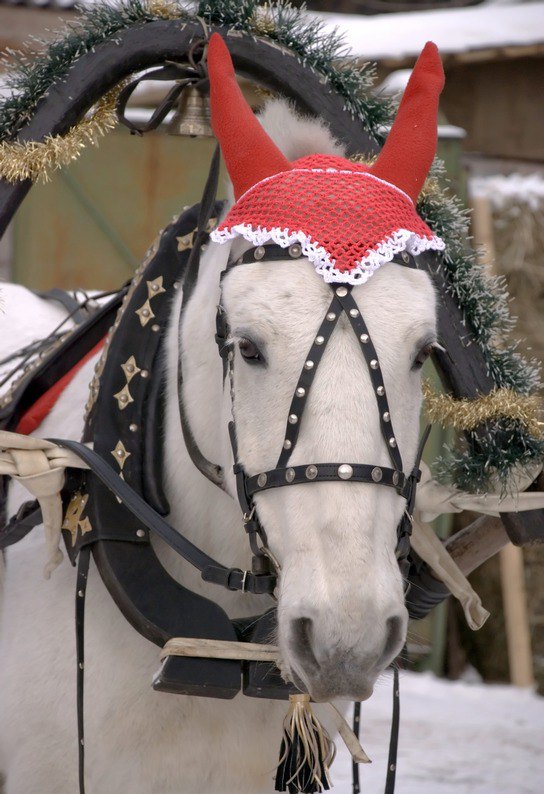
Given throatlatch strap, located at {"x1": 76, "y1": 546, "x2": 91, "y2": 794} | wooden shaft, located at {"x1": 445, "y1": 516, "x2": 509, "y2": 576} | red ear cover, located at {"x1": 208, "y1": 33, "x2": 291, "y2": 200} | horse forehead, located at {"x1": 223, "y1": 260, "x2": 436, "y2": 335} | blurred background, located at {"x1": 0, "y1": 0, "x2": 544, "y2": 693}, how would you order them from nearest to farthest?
horse forehead, located at {"x1": 223, "y1": 260, "x2": 436, "y2": 335} < red ear cover, located at {"x1": 208, "y1": 33, "x2": 291, "y2": 200} < throatlatch strap, located at {"x1": 76, "y1": 546, "x2": 91, "y2": 794} < wooden shaft, located at {"x1": 445, "y1": 516, "x2": 509, "y2": 576} < blurred background, located at {"x1": 0, "y1": 0, "x2": 544, "y2": 693}

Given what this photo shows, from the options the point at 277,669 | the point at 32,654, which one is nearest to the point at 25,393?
the point at 32,654

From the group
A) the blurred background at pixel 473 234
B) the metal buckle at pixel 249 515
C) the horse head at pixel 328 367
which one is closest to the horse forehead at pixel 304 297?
the horse head at pixel 328 367

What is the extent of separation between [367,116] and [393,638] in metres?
1.18

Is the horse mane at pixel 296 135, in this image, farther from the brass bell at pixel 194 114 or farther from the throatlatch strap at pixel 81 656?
the throatlatch strap at pixel 81 656

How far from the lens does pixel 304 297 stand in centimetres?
175

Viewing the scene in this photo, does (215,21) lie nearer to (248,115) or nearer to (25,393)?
(248,115)

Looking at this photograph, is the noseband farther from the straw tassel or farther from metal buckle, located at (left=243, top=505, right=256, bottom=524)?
the straw tassel

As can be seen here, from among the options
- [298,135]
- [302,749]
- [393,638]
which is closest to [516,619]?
[302,749]

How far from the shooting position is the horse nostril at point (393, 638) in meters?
1.65

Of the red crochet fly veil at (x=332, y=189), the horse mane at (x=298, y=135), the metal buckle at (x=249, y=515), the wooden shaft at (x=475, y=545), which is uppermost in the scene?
the horse mane at (x=298, y=135)

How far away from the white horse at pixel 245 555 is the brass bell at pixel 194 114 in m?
0.22

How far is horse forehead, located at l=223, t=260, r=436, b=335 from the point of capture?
1.75 meters

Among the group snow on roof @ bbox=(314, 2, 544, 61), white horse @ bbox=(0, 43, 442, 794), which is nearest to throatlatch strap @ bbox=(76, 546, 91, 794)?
white horse @ bbox=(0, 43, 442, 794)

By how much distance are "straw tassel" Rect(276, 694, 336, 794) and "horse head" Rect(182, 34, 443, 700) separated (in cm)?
19
